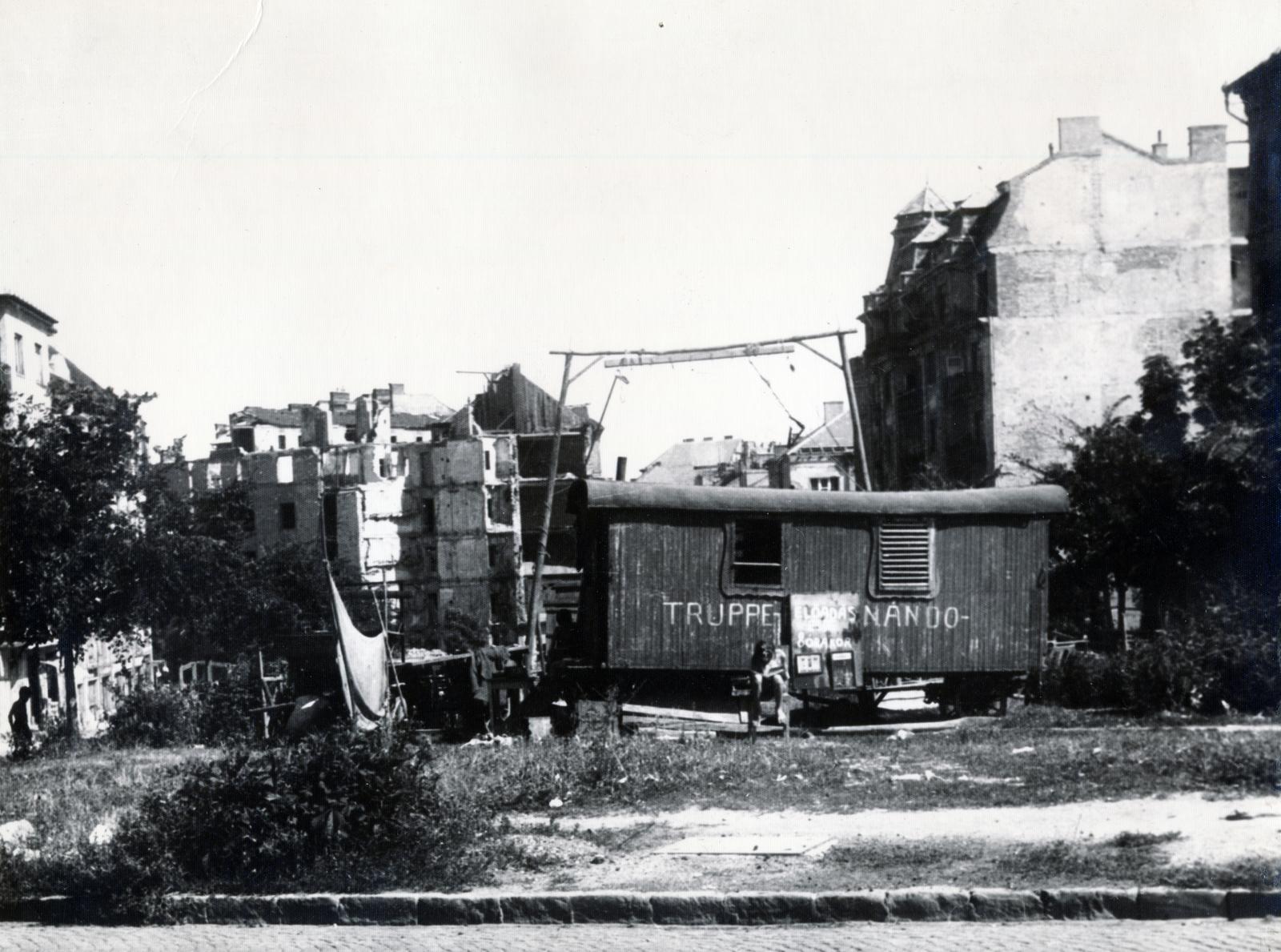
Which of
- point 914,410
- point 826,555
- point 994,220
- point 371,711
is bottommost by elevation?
point 371,711

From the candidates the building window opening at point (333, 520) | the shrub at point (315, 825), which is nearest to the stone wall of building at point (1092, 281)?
the shrub at point (315, 825)

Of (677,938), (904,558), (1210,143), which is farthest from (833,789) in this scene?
(1210,143)

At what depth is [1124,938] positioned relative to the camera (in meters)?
8.32

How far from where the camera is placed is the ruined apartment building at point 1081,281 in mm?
46406

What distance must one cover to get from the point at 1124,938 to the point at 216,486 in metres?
79.8

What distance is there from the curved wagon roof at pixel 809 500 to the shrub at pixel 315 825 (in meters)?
10.1

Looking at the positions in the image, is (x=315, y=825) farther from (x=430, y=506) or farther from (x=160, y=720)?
(x=430, y=506)

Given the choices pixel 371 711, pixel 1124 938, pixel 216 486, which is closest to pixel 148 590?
pixel 371 711

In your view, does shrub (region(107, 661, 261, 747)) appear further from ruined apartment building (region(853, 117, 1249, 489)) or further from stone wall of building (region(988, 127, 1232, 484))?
stone wall of building (region(988, 127, 1232, 484))

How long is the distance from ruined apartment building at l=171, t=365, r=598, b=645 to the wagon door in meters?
56.3

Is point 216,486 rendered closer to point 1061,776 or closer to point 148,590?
point 148,590

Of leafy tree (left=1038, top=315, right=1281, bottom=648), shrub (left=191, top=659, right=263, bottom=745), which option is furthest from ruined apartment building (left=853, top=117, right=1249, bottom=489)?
shrub (left=191, top=659, right=263, bottom=745)

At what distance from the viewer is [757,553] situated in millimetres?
22156

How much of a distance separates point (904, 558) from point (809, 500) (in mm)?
1836
